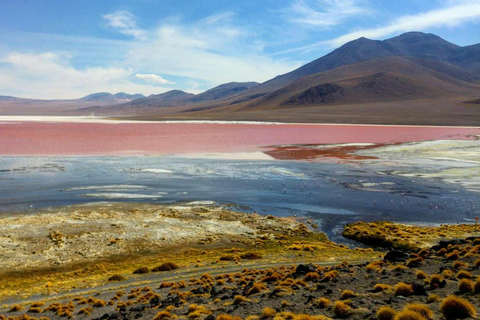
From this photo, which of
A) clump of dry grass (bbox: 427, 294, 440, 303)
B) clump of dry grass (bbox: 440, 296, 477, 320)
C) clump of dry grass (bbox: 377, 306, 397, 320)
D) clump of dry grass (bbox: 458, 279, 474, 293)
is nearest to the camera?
clump of dry grass (bbox: 440, 296, 477, 320)

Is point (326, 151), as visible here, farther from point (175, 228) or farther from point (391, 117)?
point (391, 117)

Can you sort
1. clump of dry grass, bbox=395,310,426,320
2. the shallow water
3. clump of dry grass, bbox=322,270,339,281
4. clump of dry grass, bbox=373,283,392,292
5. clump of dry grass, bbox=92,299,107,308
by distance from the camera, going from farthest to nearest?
the shallow water → clump of dry grass, bbox=322,270,339,281 → clump of dry grass, bbox=92,299,107,308 → clump of dry grass, bbox=373,283,392,292 → clump of dry grass, bbox=395,310,426,320

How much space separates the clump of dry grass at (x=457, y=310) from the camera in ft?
28.4

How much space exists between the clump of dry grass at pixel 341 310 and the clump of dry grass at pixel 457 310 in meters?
2.21

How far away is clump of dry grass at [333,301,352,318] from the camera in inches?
398

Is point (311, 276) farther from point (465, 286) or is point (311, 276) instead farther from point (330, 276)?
point (465, 286)

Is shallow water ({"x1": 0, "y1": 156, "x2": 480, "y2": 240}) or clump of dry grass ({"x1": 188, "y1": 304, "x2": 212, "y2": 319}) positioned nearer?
clump of dry grass ({"x1": 188, "y1": 304, "x2": 212, "y2": 319})

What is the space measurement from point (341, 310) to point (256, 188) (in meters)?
25.7

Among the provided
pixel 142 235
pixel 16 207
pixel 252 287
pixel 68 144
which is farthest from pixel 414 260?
pixel 68 144

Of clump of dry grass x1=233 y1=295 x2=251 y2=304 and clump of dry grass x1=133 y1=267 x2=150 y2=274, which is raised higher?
clump of dry grass x1=233 y1=295 x2=251 y2=304

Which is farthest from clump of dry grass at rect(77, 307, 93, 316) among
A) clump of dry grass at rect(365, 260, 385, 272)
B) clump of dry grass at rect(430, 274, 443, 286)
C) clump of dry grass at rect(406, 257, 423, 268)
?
clump of dry grass at rect(406, 257, 423, 268)

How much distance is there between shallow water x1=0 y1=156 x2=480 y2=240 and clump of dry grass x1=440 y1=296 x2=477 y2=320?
14.8 m

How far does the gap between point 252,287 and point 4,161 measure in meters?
44.3

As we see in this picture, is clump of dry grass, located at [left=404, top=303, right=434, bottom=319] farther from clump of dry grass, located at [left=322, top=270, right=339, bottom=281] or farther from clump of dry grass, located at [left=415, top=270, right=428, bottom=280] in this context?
clump of dry grass, located at [left=322, top=270, right=339, bottom=281]
